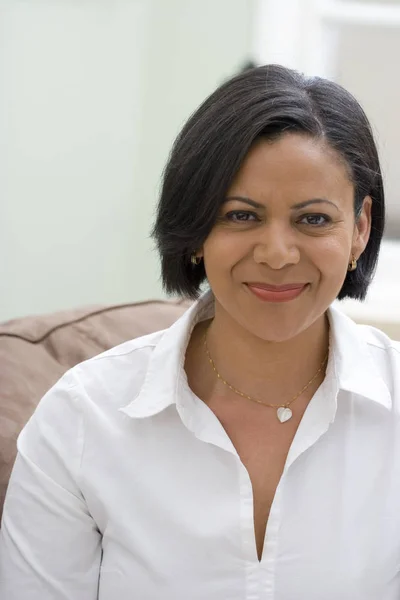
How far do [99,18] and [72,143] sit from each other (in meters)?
0.32

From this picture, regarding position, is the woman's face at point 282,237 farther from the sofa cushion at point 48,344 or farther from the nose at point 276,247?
the sofa cushion at point 48,344

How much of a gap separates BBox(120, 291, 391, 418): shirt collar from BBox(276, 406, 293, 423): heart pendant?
0.26ft

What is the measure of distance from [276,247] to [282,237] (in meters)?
0.02

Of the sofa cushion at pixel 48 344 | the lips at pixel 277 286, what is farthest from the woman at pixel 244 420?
the sofa cushion at pixel 48 344

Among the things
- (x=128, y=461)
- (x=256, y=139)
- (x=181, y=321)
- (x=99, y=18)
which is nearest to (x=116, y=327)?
(x=181, y=321)

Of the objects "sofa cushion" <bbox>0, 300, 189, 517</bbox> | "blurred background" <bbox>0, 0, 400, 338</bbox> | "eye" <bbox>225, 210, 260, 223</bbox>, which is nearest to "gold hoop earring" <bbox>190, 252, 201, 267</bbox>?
"eye" <bbox>225, 210, 260, 223</bbox>

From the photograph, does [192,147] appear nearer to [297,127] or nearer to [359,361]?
[297,127]

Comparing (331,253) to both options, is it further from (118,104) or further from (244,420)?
(118,104)

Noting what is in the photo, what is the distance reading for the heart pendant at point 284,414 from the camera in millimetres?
1471

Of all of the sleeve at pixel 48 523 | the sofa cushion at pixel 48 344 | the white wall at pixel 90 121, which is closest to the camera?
the sleeve at pixel 48 523

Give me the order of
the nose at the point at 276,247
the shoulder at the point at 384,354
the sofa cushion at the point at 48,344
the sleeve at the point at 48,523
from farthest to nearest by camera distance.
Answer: the sofa cushion at the point at 48,344, the shoulder at the point at 384,354, the sleeve at the point at 48,523, the nose at the point at 276,247

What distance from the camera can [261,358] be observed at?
1475mm

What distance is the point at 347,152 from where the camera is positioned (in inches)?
54.1

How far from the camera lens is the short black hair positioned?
1.32 metres
